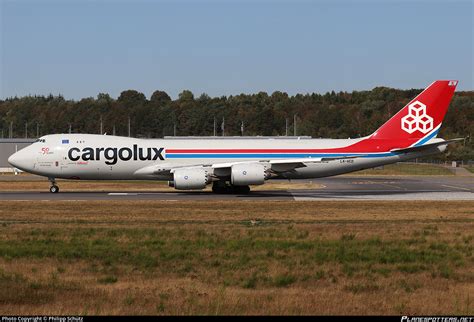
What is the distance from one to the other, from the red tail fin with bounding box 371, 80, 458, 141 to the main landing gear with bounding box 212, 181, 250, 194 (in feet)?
29.2

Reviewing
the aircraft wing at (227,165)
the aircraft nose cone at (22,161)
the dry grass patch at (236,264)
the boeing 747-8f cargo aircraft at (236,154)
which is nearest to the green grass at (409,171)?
the boeing 747-8f cargo aircraft at (236,154)

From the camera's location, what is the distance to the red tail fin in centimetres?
4850

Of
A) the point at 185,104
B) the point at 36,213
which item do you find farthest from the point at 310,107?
the point at 36,213

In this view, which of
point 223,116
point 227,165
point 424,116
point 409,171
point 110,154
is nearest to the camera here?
point 227,165

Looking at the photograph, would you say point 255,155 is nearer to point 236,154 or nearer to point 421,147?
point 236,154

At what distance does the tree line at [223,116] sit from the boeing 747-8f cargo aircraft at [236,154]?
90.5m

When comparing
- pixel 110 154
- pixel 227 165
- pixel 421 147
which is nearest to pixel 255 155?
pixel 227 165

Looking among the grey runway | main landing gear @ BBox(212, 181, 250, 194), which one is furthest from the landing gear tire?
the grey runway

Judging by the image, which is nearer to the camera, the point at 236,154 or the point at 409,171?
the point at 236,154

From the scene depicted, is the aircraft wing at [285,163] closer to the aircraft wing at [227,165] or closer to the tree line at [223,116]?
the aircraft wing at [227,165]

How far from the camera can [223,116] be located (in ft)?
517

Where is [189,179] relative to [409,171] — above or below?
below

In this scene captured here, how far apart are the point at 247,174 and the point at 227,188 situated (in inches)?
153

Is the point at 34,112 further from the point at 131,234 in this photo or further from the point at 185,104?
the point at 131,234
